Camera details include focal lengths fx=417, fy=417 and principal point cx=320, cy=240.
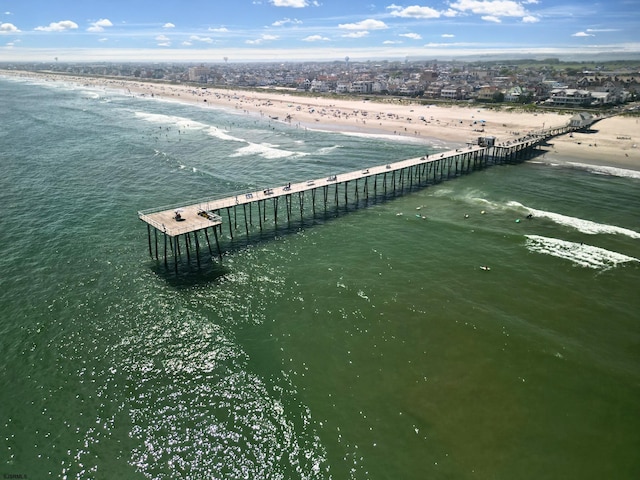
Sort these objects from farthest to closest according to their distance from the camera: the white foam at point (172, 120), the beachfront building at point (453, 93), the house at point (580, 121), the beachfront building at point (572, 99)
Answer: the beachfront building at point (453, 93), the beachfront building at point (572, 99), the white foam at point (172, 120), the house at point (580, 121)

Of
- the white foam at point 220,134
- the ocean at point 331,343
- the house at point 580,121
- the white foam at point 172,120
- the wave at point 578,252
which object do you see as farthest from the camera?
the white foam at point 172,120

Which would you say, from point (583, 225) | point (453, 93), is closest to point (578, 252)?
point (583, 225)

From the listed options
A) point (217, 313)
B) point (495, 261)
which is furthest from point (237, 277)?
point (495, 261)

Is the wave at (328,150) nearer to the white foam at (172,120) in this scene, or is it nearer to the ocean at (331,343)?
the ocean at (331,343)

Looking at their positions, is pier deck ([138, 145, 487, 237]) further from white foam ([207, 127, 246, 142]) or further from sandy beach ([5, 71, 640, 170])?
sandy beach ([5, 71, 640, 170])

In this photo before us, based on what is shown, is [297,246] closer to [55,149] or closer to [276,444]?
[276,444]

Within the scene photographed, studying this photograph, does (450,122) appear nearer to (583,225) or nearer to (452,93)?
(452,93)

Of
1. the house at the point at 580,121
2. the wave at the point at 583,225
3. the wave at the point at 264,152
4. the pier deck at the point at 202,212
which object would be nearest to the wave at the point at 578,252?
the wave at the point at 583,225
